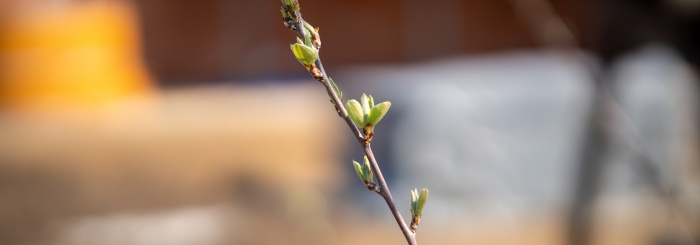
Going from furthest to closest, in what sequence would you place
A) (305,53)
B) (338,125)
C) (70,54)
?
(70,54) → (338,125) → (305,53)

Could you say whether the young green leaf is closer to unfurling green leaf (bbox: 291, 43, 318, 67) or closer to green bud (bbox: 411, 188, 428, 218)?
green bud (bbox: 411, 188, 428, 218)

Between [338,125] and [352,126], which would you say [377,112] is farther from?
[338,125]

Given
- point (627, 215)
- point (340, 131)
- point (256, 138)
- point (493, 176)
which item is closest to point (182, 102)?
point (256, 138)

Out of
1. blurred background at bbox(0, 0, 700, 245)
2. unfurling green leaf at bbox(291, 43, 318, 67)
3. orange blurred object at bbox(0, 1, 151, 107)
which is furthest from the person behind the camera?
orange blurred object at bbox(0, 1, 151, 107)

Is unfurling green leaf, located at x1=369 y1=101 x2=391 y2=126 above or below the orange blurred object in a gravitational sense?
below

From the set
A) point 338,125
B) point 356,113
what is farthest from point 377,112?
point 338,125

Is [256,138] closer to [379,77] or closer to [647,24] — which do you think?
[379,77]

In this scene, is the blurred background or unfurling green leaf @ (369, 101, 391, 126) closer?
unfurling green leaf @ (369, 101, 391, 126)

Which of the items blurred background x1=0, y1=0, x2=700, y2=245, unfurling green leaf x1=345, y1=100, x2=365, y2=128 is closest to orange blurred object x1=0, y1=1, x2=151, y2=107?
blurred background x1=0, y1=0, x2=700, y2=245
